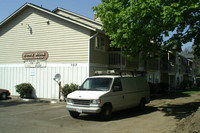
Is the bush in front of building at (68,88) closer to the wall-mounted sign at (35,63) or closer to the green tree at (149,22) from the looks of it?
the wall-mounted sign at (35,63)

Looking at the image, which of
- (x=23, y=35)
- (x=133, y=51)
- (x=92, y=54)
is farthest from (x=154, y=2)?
(x=23, y=35)

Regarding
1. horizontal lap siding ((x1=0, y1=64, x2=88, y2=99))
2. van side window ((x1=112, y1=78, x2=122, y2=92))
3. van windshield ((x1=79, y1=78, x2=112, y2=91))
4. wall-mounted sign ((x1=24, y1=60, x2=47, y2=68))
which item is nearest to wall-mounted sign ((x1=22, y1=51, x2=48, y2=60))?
wall-mounted sign ((x1=24, y1=60, x2=47, y2=68))

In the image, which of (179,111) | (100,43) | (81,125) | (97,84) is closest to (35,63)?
(100,43)

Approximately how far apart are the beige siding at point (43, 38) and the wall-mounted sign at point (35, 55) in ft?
1.06

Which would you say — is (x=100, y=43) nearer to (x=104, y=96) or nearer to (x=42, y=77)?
(x=42, y=77)

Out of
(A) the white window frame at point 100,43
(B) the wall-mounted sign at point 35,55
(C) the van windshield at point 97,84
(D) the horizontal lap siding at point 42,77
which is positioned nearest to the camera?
(C) the van windshield at point 97,84

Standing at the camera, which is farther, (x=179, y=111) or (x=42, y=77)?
(x=42, y=77)

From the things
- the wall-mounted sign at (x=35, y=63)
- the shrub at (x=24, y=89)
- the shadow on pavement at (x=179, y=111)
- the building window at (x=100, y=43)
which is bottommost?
the shadow on pavement at (x=179, y=111)

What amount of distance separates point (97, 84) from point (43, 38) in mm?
10703

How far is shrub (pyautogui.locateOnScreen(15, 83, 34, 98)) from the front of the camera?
1931 centimetres

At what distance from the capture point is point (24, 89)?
63.4 ft

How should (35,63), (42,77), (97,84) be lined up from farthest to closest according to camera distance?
(35,63), (42,77), (97,84)

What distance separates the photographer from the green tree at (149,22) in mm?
10000

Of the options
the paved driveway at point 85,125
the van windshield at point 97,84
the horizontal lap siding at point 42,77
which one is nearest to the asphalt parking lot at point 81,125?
the paved driveway at point 85,125
